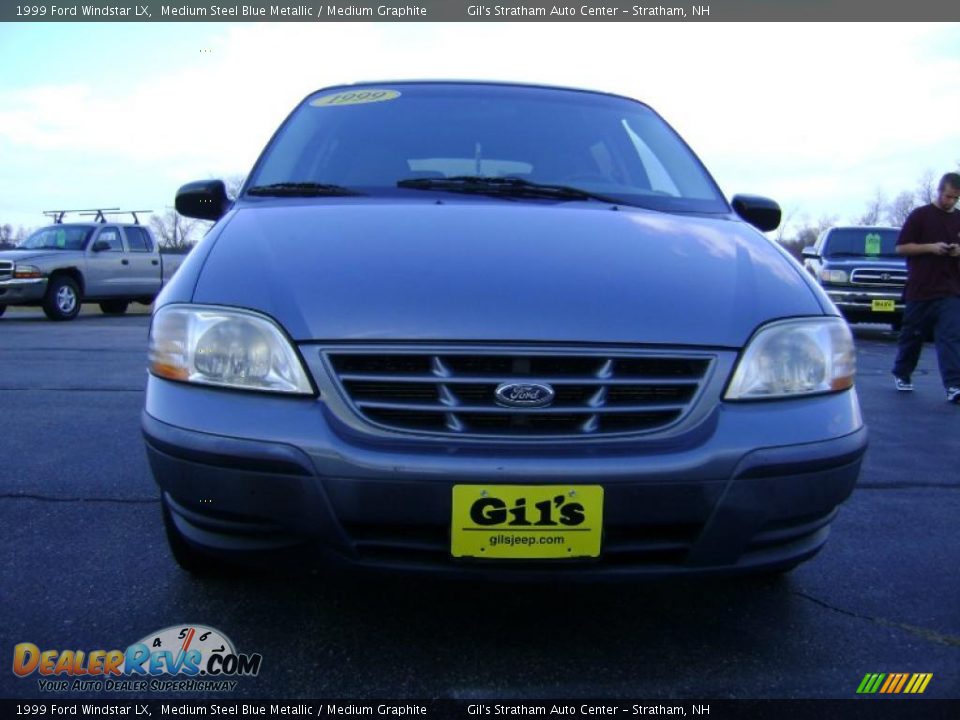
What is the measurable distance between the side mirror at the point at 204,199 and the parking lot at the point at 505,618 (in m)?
1.11

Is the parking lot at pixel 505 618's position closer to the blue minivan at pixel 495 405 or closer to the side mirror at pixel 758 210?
the blue minivan at pixel 495 405

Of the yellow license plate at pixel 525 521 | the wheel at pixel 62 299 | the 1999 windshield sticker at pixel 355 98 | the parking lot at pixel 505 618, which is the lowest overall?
the wheel at pixel 62 299

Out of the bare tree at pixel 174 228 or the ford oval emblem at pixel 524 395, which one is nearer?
the ford oval emblem at pixel 524 395

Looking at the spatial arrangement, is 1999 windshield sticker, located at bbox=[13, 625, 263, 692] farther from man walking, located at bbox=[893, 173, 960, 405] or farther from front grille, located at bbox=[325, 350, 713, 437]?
man walking, located at bbox=[893, 173, 960, 405]

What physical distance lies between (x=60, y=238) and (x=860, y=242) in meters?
12.8

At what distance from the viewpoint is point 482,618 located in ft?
6.97

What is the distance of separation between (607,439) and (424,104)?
1.85 metres

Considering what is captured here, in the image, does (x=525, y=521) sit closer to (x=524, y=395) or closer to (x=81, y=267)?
(x=524, y=395)

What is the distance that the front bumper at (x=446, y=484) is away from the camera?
1.67 meters

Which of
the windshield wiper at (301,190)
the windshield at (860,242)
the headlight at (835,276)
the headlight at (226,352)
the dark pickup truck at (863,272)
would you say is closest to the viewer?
the headlight at (226,352)

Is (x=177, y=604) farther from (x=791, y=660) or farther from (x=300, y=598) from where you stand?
(x=791, y=660)

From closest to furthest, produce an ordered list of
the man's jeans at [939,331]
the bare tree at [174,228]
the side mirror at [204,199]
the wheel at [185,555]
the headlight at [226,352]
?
1. the headlight at [226,352]
2. the wheel at [185,555]
3. the side mirror at [204,199]
4. the man's jeans at [939,331]
5. the bare tree at [174,228]

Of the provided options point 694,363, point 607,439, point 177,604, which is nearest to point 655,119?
point 694,363

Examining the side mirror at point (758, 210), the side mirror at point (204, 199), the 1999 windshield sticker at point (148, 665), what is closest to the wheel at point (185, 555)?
the 1999 windshield sticker at point (148, 665)
